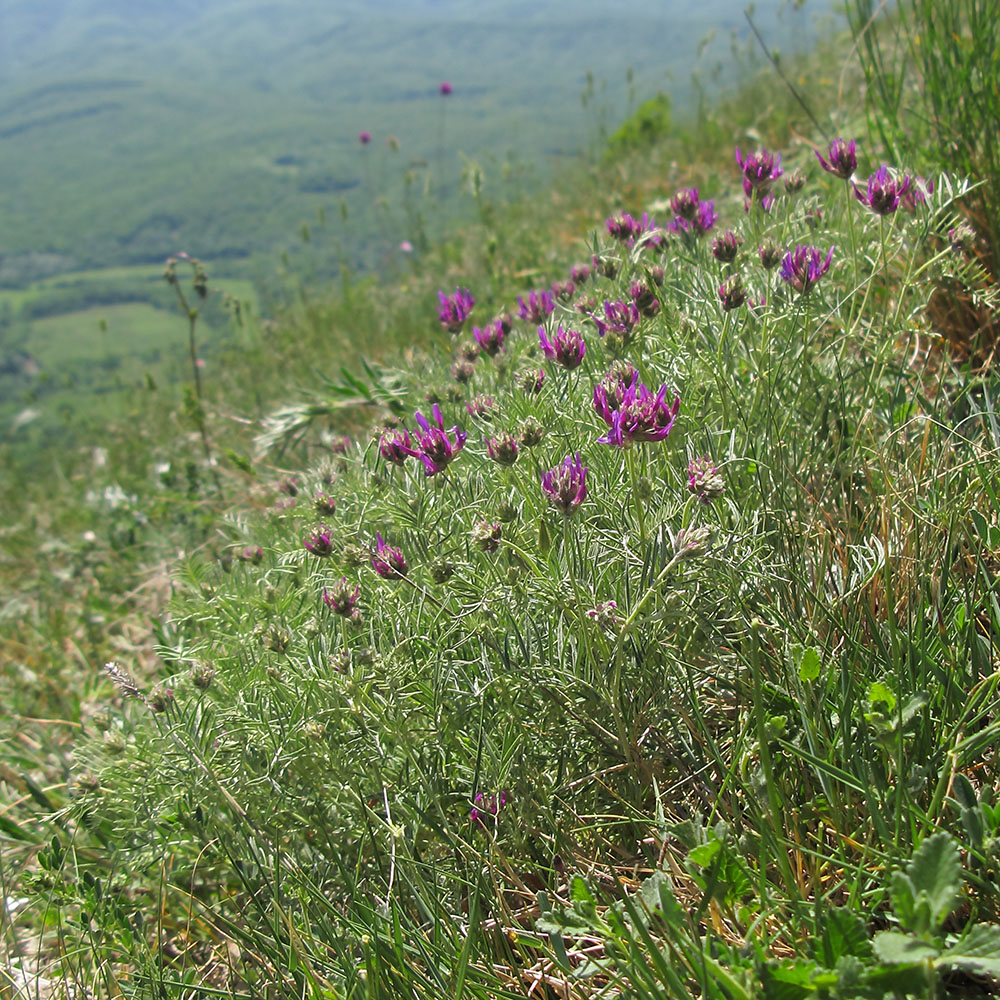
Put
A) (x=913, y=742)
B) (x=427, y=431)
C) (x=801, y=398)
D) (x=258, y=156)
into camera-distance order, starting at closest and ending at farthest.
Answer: (x=913, y=742) → (x=427, y=431) → (x=801, y=398) → (x=258, y=156)

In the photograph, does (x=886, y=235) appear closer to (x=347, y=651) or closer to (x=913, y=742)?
(x=913, y=742)

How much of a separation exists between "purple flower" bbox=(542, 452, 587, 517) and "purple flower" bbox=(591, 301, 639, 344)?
0.59m

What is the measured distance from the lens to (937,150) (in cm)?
259

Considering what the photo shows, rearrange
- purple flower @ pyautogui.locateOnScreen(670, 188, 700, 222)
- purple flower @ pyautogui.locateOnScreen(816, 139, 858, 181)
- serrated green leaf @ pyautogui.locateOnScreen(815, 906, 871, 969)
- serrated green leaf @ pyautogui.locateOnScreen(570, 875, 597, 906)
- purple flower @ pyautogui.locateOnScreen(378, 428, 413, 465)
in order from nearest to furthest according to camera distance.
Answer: serrated green leaf @ pyautogui.locateOnScreen(815, 906, 871, 969) < serrated green leaf @ pyautogui.locateOnScreen(570, 875, 597, 906) < purple flower @ pyautogui.locateOnScreen(378, 428, 413, 465) < purple flower @ pyautogui.locateOnScreen(816, 139, 858, 181) < purple flower @ pyautogui.locateOnScreen(670, 188, 700, 222)

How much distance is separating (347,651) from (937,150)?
252 centimetres

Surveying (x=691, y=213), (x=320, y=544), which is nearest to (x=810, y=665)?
(x=320, y=544)

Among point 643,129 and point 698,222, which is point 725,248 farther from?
point 643,129

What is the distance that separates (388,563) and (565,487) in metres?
0.44

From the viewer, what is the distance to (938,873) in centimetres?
90

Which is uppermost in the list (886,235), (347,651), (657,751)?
(886,235)

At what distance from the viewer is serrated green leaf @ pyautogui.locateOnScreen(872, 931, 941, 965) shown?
832 millimetres

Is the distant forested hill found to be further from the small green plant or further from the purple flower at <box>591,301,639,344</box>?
the purple flower at <box>591,301,639,344</box>

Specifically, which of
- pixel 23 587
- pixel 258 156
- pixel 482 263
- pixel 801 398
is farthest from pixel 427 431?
pixel 258 156

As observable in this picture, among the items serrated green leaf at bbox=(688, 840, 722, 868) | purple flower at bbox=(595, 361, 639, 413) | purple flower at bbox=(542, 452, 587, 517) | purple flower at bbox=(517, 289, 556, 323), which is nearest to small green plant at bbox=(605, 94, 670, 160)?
purple flower at bbox=(517, 289, 556, 323)
